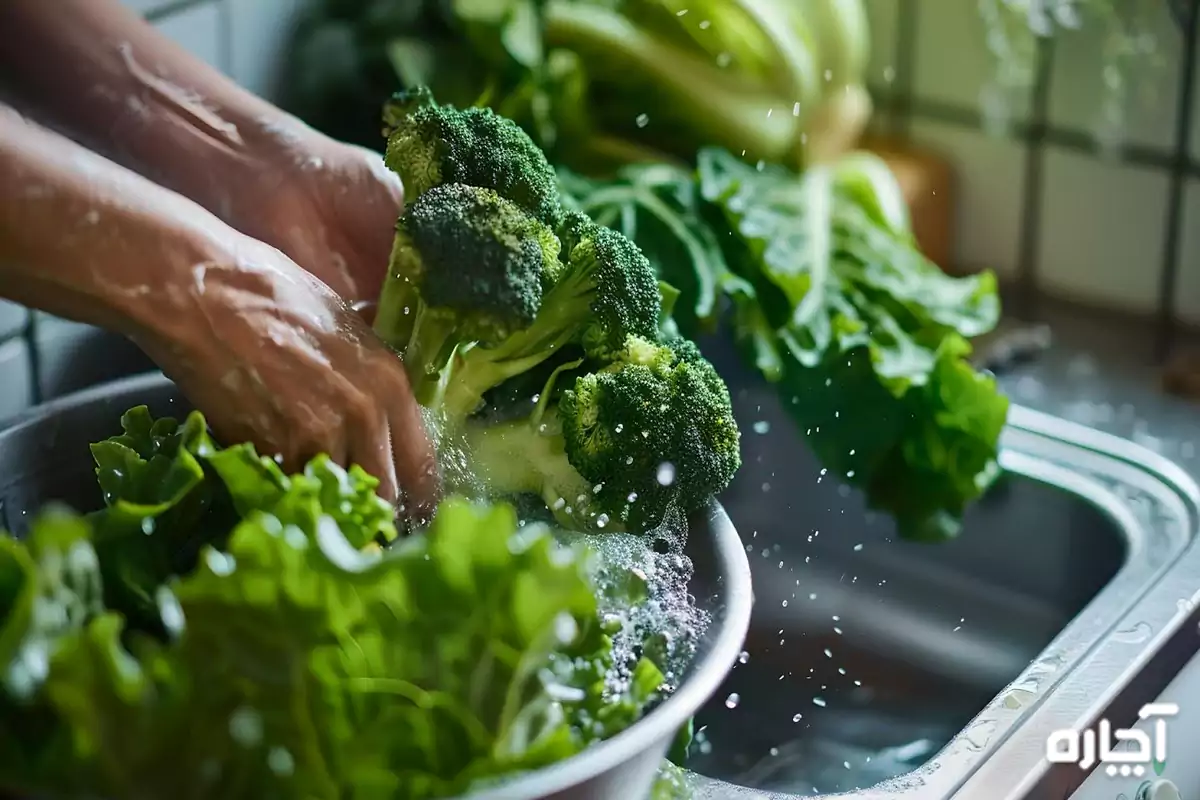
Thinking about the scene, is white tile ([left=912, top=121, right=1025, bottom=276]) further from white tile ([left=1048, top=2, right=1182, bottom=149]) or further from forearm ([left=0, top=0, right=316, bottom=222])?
forearm ([left=0, top=0, right=316, bottom=222])

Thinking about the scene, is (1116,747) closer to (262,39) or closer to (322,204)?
(322,204)

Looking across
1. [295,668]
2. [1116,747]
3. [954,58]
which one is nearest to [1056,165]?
[954,58]

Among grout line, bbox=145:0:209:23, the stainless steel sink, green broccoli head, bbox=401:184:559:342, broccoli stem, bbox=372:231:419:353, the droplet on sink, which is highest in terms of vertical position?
green broccoli head, bbox=401:184:559:342

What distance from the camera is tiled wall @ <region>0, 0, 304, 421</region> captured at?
2.90ft

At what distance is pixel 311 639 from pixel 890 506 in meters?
0.60

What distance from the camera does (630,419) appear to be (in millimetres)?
688

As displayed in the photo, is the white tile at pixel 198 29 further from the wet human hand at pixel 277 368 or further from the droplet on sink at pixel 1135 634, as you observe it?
the droplet on sink at pixel 1135 634

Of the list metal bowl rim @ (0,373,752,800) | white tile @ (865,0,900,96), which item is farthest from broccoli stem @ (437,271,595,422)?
white tile @ (865,0,900,96)

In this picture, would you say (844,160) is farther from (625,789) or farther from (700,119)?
(625,789)

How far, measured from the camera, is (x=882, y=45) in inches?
49.1

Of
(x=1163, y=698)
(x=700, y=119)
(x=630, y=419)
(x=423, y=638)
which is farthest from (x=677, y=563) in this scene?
(x=700, y=119)

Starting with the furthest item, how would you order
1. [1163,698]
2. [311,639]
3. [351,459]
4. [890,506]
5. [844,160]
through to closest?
[844,160]
[890,506]
[1163,698]
[351,459]
[311,639]

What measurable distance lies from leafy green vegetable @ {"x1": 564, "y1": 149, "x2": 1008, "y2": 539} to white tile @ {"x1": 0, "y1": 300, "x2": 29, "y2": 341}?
361 mm

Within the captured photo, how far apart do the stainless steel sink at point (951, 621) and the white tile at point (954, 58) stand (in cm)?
31
